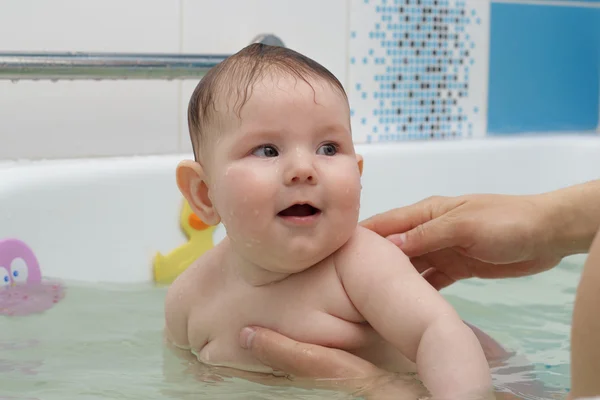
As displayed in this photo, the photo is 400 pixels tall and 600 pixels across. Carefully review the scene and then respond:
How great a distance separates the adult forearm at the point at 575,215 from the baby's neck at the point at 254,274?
0.38 m

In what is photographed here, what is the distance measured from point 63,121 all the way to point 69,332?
0.61 m

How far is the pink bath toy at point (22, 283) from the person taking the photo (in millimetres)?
1537

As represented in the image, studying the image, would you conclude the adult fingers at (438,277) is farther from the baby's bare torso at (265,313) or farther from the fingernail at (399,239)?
the baby's bare torso at (265,313)

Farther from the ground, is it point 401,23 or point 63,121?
point 401,23

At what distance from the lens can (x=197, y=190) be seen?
46.9 inches

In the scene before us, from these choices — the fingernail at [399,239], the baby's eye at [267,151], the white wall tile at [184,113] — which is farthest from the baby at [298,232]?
the white wall tile at [184,113]

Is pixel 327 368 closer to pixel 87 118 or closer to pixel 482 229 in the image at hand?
pixel 482 229

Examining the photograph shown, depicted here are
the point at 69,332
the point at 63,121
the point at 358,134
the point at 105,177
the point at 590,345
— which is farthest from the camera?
the point at 358,134

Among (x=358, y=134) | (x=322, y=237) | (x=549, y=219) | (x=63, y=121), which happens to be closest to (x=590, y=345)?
(x=322, y=237)

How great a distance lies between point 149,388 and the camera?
1.15 m

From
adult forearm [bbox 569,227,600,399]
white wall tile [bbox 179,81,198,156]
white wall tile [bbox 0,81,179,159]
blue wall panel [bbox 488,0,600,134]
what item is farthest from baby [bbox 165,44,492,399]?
blue wall panel [bbox 488,0,600,134]

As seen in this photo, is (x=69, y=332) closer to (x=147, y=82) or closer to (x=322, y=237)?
(x=322, y=237)

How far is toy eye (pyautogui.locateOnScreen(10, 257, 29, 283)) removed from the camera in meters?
1.57

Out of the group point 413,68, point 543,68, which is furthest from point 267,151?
point 543,68
